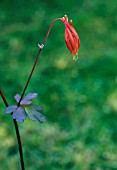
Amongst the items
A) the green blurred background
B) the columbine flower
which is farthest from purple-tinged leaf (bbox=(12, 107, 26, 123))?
the green blurred background

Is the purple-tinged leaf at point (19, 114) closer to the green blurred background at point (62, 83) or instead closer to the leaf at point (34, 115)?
the leaf at point (34, 115)

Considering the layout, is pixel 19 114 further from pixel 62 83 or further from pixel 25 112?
pixel 62 83

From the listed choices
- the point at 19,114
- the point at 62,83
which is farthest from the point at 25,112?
the point at 62,83

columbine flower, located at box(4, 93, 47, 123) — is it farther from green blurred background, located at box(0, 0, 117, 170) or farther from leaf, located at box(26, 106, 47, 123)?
green blurred background, located at box(0, 0, 117, 170)

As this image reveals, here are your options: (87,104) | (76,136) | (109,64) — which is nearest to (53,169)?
(76,136)

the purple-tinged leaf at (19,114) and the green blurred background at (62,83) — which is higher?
the green blurred background at (62,83)

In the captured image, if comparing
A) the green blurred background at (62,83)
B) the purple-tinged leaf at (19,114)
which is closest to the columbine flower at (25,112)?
the purple-tinged leaf at (19,114)
